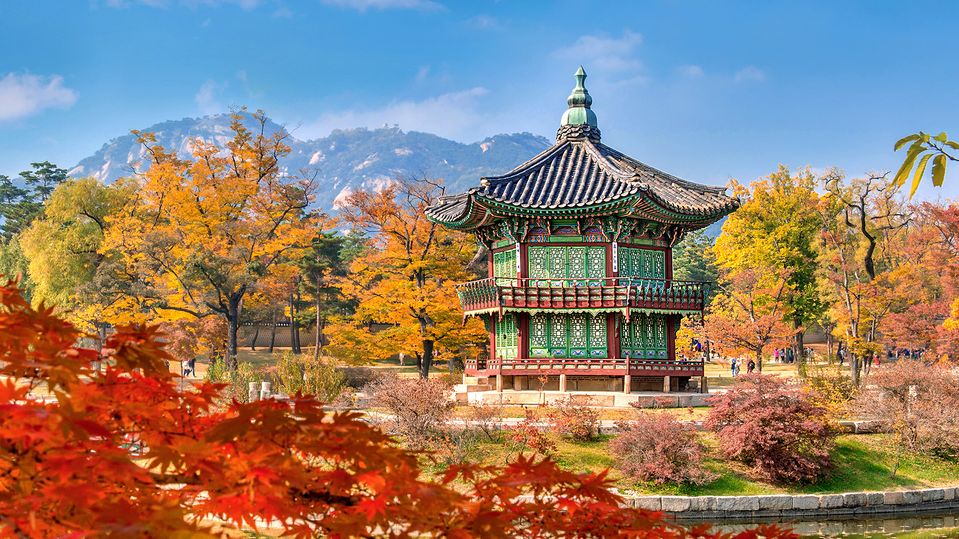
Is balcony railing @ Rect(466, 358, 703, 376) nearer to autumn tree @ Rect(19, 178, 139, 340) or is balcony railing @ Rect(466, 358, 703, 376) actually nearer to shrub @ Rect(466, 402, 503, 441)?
shrub @ Rect(466, 402, 503, 441)

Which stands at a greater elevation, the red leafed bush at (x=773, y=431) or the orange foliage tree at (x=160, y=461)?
the orange foliage tree at (x=160, y=461)

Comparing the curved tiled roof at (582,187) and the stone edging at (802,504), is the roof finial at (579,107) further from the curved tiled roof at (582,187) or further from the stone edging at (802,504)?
the stone edging at (802,504)

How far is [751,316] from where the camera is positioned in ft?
120

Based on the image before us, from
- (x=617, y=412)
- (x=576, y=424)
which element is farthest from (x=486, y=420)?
(x=617, y=412)

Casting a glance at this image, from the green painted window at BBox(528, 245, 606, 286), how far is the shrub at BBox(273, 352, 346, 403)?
6945 mm

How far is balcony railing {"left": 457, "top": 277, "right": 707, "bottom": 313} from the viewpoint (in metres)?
25.5

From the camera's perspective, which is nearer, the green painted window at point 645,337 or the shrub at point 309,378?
the shrub at point 309,378

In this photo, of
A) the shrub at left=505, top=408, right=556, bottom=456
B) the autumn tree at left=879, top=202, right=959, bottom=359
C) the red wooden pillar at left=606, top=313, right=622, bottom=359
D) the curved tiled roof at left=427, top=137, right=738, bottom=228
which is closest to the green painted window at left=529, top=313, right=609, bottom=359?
the red wooden pillar at left=606, top=313, right=622, bottom=359

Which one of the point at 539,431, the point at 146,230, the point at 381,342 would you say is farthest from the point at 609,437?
the point at 146,230

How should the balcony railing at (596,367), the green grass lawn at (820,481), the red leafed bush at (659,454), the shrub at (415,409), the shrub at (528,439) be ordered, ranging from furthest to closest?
the balcony railing at (596,367)
the shrub at (415,409)
the shrub at (528,439)
the green grass lawn at (820,481)
the red leafed bush at (659,454)

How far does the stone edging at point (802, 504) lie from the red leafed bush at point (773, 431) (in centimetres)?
87

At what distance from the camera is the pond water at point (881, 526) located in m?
15.0

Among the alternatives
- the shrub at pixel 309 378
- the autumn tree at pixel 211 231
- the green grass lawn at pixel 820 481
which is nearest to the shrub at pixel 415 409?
the green grass lawn at pixel 820 481

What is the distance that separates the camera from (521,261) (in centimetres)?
2647
